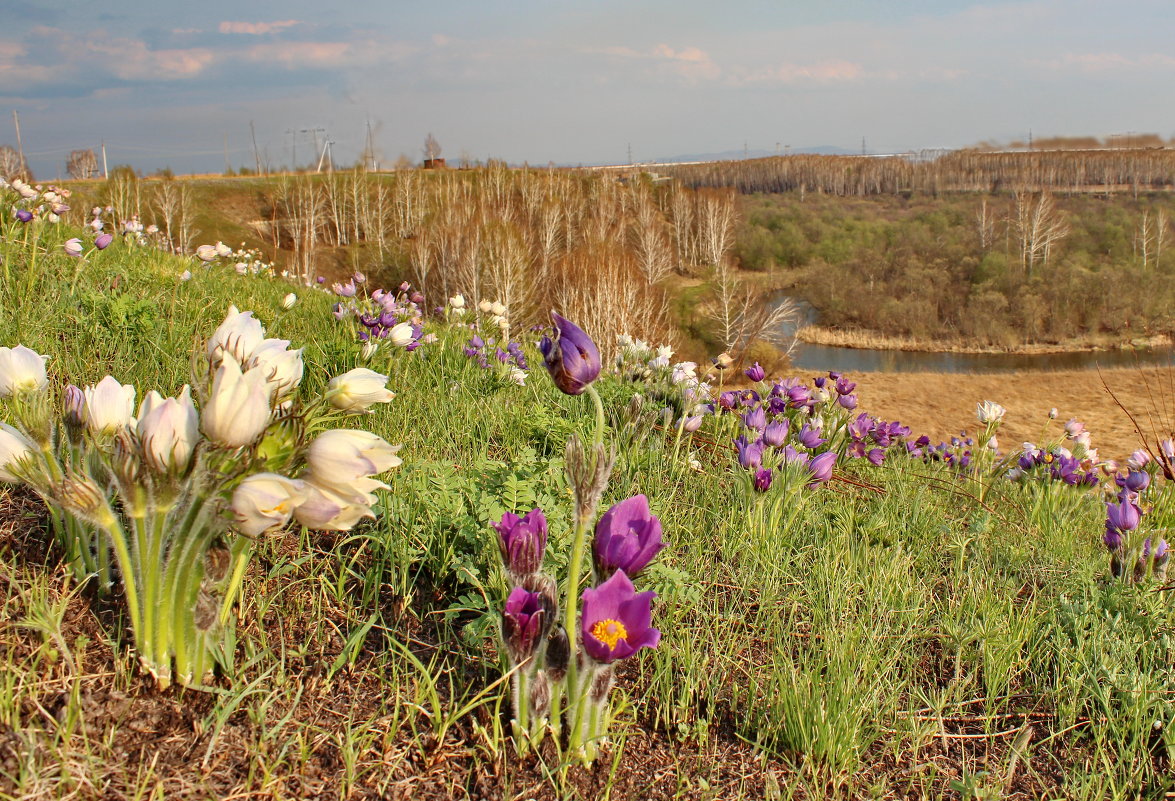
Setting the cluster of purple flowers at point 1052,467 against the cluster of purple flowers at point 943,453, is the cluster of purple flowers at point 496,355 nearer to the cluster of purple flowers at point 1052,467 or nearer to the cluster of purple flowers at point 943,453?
the cluster of purple flowers at point 943,453

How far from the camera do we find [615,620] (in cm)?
117

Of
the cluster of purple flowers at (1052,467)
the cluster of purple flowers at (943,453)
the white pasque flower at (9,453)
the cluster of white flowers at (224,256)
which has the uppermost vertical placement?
the cluster of white flowers at (224,256)

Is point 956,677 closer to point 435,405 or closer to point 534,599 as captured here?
point 534,599

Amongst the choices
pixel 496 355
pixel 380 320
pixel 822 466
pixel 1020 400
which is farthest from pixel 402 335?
pixel 1020 400

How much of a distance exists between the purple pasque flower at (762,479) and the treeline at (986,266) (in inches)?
1661

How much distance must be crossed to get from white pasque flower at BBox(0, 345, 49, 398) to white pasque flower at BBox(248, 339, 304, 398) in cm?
38

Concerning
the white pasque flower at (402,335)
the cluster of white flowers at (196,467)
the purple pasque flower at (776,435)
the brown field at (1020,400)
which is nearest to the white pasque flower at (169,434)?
the cluster of white flowers at (196,467)

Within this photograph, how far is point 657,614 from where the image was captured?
171 centimetres

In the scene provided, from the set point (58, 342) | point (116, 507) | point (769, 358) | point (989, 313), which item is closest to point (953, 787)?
point (116, 507)

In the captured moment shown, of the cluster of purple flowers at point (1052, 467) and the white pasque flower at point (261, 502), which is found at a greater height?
the white pasque flower at point (261, 502)

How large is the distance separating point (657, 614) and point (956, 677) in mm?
689

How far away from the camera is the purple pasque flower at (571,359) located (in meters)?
1.19

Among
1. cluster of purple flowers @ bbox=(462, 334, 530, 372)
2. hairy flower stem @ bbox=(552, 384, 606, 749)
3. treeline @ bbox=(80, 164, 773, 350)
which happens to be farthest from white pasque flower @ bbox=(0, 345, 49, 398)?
treeline @ bbox=(80, 164, 773, 350)

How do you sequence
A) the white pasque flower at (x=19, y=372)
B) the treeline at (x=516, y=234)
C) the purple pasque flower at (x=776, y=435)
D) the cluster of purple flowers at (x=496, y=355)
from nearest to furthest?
1. the white pasque flower at (x=19, y=372)
2. the purple pasque flower at (x=776, y=435)
3. the cluster of purple flowers at (x=496, y=355)
4. the treeline at (x=516, y=234)
